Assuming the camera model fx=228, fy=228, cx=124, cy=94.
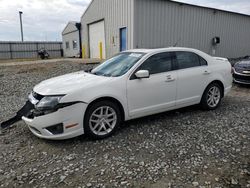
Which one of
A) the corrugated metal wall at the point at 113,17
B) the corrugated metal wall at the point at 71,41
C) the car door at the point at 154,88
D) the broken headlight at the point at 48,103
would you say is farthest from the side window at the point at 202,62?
the corrugated metal wall at the point at 71,41

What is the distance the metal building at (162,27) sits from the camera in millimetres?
12422

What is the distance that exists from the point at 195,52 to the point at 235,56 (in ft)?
45.6

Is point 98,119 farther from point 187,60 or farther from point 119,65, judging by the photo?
point 187,60

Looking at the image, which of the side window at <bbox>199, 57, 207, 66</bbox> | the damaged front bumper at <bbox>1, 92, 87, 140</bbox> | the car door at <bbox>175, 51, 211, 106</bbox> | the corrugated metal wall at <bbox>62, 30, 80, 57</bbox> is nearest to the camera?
the damaged front bumper at <bbox>1, 92, 87, 140</bbox>

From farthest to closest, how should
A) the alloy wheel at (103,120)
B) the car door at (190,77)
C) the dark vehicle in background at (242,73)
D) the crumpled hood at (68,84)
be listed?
the dark vehicle in background at (242,73), the car door at (190,77), the alloy wheel at (103,120), the crumpled hood at (68,84)

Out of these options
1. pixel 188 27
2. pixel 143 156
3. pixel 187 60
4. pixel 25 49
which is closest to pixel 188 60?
pixel 187 60

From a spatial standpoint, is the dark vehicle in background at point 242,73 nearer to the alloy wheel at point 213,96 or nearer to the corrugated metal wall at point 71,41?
the alloy wheel at point 213,96

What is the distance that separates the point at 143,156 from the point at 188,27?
40.5ft

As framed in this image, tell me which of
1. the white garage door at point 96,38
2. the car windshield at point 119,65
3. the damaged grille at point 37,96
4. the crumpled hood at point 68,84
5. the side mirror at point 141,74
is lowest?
the damaged grille at point 37,96

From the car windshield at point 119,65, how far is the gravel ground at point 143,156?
3.52 ft

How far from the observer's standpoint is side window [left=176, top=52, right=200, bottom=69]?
4812 mm

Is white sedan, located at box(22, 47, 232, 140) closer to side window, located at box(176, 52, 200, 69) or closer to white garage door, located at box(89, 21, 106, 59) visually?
side window, located at box(176, 52, 200, 69)

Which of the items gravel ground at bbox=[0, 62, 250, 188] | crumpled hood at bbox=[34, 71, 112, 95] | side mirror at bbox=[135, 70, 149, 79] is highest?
side mirror at bbox=[135, 70, 149, 79]

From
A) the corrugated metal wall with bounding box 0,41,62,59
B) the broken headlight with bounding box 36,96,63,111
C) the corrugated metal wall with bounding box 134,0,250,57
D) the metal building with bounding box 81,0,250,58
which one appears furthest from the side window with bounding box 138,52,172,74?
the corrugated metal wall with bounding box 0,41,62,59
